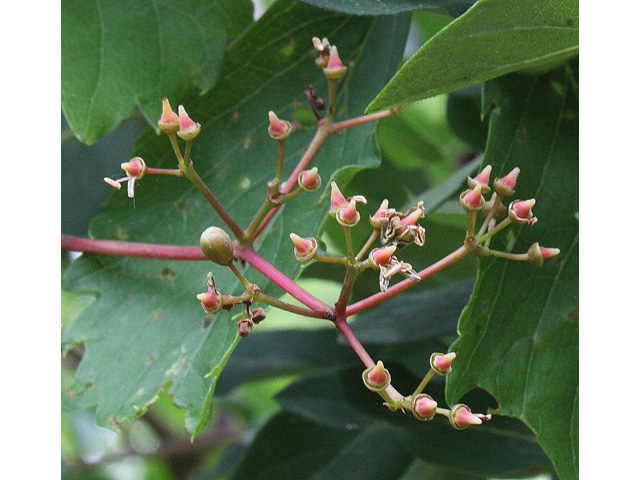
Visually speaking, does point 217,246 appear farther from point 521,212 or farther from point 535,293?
point 535,293

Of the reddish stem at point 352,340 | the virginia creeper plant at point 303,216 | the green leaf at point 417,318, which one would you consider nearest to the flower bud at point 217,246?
the virginia creeper plant at point 303,216

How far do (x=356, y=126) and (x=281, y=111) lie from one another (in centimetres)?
11

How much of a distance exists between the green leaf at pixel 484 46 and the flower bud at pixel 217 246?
156 millimetres

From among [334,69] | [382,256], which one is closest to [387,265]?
[382,256]

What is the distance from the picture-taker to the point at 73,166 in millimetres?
1031

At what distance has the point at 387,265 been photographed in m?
0.51

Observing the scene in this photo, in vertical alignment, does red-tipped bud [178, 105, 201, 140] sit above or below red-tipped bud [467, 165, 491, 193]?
above

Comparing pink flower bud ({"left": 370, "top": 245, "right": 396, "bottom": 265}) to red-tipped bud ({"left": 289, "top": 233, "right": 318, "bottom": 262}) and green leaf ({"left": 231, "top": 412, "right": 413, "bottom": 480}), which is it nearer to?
red-tipped bud ({"left": 289, "top": 233, "right": 318, "bottom": 262})

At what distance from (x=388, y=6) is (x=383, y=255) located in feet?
0.93

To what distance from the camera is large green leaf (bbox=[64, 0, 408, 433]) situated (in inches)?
28.1

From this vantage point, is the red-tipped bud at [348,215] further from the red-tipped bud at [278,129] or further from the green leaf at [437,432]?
the green leaf at [437,432]

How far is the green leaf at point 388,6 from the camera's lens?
0.64m

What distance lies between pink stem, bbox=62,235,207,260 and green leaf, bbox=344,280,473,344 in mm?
298

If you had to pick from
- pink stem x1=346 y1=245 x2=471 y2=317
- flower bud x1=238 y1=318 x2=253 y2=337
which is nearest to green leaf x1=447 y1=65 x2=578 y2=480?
pink stem x1=346 y1=245 x2=471 y2=317
